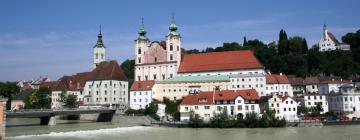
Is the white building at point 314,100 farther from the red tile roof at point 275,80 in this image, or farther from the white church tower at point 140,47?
the white church tower at point 140,47

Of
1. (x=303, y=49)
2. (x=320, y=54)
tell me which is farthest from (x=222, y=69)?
(x=303, y=49)

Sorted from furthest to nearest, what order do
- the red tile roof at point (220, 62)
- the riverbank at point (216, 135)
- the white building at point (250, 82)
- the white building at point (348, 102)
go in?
the red tile roof at point (220, 62) < the white building at point (250, 82) < the white building at point (348, 102) < the riverbank at point (216, 135)

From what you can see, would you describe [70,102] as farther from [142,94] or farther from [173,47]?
[173,47]

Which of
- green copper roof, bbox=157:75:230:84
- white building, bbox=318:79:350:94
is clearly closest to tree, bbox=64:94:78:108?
green copper roof, bbox=157:75:230:84

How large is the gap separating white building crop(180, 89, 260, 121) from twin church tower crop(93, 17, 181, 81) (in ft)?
62.6

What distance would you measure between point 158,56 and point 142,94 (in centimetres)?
1046

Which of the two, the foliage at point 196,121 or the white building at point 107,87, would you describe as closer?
the foliage at point 196,121

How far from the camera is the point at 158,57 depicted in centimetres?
8494

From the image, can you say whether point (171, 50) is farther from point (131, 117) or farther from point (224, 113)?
point (224, 113)

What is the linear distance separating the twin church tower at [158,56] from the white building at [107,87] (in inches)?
174

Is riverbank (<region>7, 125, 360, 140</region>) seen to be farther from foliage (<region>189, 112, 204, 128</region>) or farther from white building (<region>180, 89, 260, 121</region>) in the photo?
white building (<region>180, 89, 260, 121</region>)

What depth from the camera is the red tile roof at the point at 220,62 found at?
78562 millimetres

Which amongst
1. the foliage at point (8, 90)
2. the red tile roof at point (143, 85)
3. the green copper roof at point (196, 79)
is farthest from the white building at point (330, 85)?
the foliage at point (8, 90)

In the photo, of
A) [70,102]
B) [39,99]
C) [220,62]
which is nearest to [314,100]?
[220,62]
